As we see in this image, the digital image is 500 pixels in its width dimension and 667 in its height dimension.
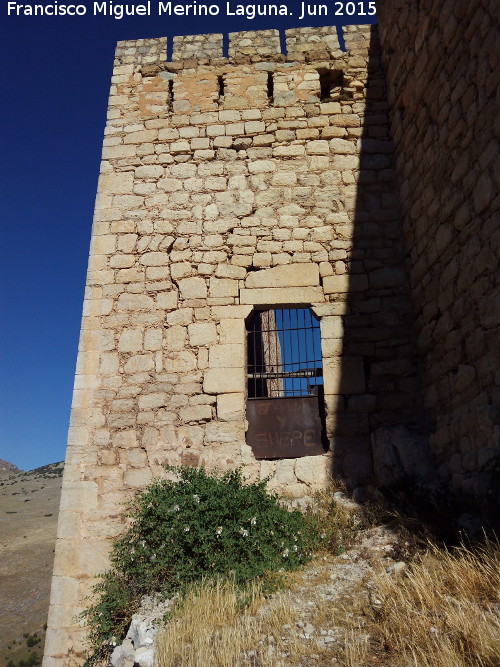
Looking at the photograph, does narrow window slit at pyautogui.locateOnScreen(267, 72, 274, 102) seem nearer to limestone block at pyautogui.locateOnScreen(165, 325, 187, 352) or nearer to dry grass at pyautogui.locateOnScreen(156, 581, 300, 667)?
limestone block at pyautogui.locateOnScreen(165, 325, 187, 352)

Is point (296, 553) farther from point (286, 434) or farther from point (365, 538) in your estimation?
point (286, 434)

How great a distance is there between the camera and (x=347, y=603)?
2.71m

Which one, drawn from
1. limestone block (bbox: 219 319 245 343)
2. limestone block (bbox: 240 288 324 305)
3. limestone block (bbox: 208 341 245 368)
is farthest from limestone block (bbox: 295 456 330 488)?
limestone block (bbox: 240 288 324 305)

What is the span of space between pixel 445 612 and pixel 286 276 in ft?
11.6

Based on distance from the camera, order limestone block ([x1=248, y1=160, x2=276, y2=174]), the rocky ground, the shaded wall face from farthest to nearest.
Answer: limestone block ([x1=248, y1=160, x2=276, y2=174]) < the shaded wall face < the rocky ground

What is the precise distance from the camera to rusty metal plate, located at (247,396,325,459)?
4711mm

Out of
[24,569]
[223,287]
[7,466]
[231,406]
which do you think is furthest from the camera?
[7,466]

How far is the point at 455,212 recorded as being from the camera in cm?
413

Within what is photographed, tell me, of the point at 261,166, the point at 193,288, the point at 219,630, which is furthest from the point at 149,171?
the point at 219,630

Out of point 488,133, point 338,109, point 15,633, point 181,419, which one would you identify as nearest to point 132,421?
point 181,419

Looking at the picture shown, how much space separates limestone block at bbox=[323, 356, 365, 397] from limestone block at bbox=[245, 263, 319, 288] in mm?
872

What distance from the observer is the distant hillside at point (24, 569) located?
1972 cm

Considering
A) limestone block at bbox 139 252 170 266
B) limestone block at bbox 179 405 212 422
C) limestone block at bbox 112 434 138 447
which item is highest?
limestone block at bbox 139 252 170 266

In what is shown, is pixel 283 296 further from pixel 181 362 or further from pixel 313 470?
pixel 313 470
